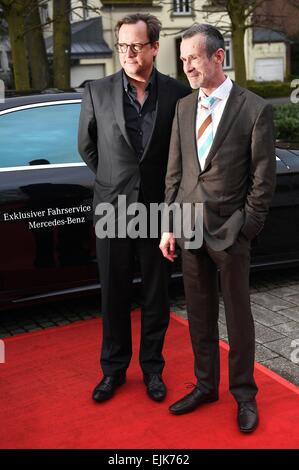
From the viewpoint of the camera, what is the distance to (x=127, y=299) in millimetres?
3279

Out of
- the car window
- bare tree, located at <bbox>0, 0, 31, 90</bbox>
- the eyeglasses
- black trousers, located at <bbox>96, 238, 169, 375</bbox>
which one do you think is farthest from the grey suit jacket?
bare tree, located at <bbox>0, 0, 31, 90</bbox>

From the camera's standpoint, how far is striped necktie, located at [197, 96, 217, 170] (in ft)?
9.04

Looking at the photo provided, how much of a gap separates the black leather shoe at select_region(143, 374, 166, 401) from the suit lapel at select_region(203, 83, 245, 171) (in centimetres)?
127

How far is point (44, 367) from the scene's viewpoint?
3658 millimetres

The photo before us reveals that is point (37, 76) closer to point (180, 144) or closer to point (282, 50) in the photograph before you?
point (180, 144)

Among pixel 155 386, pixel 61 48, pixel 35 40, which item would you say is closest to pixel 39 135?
pixel 155 386

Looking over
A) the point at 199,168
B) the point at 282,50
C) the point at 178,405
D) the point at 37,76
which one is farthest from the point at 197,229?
the point at 282,50

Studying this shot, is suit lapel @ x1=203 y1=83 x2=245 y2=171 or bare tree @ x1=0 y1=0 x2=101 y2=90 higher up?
bare tree @ x1=0 y1=0 x2=101 y2=90

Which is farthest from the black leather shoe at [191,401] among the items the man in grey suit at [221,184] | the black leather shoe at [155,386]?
the black leather shoe at [155,386]

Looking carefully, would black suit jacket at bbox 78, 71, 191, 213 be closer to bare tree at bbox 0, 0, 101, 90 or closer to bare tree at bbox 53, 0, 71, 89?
bare tree at bbox 0, 0, 101, 90

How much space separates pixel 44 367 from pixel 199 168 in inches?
65.0

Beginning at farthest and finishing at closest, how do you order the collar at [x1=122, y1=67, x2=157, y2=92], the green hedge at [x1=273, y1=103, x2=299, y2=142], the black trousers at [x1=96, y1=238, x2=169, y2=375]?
the green hedge at [x1=273, y1=103, x2=299, y2=142] → the black trousers at [x1=96, y1=238, x2=169, y2=375] → the collar at [x1=122, y1=67, x2=157, y2=92]

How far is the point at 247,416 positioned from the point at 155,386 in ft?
1.84
